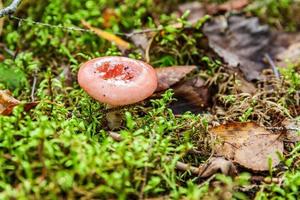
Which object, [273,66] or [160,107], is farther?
[273,66]

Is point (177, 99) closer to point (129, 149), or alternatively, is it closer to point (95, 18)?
point (129, 149)

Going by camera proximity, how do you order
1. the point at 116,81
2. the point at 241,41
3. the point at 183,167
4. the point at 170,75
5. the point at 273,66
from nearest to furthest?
the point at 183,167
the point at 116,81
the point at 170,75
the point at 273,66
the point at 241,41

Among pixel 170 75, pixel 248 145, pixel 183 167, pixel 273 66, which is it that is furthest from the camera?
pixel 273 66

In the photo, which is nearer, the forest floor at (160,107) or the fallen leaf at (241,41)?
the forest floor at (160,107)

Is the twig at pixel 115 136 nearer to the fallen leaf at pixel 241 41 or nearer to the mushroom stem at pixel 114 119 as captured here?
the mushroom stem at pixel 114 119

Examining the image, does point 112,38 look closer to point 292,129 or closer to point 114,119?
point 114,119

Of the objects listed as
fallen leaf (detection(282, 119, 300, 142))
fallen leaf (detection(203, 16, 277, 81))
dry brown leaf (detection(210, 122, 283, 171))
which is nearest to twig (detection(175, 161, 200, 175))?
dry brown leaf (detection(210, 122, 283, 171))

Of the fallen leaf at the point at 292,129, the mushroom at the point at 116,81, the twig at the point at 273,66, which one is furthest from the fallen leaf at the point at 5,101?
the twig at the point at 273,66

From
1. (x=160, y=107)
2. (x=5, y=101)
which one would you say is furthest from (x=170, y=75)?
(x=5, y=101)
